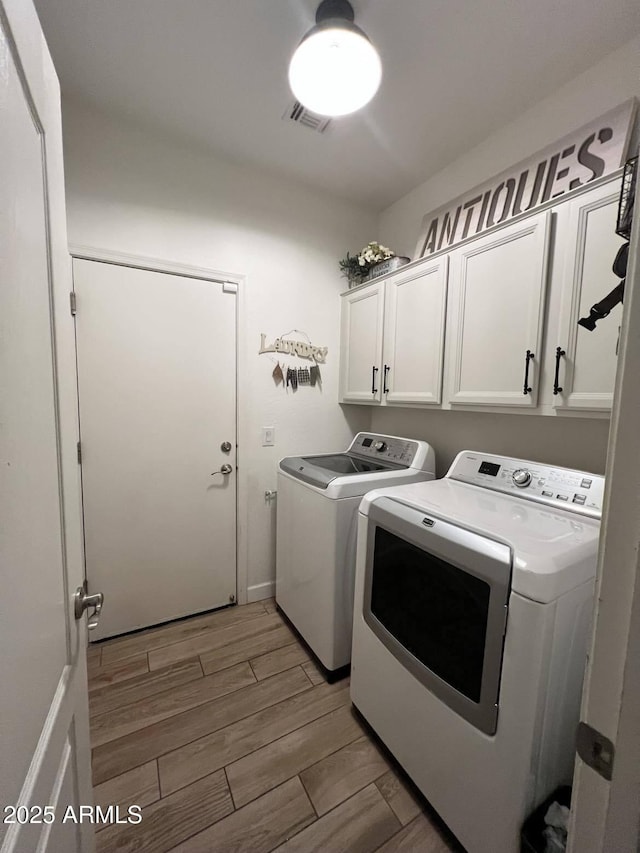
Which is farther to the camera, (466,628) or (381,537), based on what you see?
(381,537)

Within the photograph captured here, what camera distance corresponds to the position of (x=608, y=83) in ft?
4.58

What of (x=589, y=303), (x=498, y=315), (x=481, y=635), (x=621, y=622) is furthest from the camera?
(x=498, y=315)

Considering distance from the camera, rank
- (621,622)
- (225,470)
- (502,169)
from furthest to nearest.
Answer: (225,470), (502,169), (621,622)

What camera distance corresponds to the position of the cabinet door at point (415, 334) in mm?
1779

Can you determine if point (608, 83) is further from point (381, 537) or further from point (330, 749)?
point (330, 749)

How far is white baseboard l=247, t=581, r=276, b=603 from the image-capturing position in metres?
2.32

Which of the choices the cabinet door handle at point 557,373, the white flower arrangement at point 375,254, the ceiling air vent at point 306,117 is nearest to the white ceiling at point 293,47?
the ceiling air vent at point 306,117

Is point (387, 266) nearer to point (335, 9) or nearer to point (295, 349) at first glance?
point (295, 349)

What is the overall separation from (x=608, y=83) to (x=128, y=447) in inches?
111

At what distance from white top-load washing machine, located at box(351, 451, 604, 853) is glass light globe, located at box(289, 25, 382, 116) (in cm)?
163

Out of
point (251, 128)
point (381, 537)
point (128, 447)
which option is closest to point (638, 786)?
point (381, 537)

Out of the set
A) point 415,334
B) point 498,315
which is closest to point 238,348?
point 415,334

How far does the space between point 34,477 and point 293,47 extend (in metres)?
1.88

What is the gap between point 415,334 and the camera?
75.4 inches
